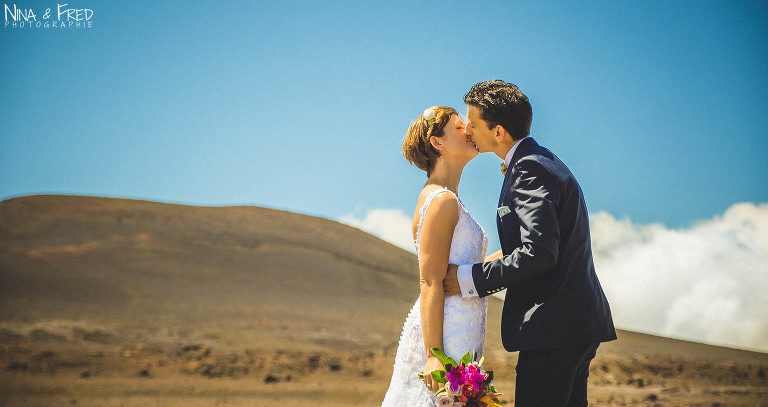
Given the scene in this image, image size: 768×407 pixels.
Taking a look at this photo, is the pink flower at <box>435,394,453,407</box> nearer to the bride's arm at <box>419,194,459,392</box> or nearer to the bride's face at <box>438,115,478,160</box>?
the bride's arm at <box>419,194,459,392</box>

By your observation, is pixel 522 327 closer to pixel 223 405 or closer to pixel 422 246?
pixel 422 246

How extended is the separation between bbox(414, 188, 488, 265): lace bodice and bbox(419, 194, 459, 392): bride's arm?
7 cm

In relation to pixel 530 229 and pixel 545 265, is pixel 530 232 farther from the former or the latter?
pixel 545 265

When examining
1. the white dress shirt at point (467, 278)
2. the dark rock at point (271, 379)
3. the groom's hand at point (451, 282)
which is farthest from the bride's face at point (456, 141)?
the dark rock at point (271, 379)

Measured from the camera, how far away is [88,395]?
1121 cm

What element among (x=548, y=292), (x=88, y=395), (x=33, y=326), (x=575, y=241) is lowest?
(x=88, y=395)

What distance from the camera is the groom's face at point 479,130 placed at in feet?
10.5

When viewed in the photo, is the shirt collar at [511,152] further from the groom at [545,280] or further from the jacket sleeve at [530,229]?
the jacket sleeve at [530,229]

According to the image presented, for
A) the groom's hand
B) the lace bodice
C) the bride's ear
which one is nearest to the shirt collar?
the lace bodice

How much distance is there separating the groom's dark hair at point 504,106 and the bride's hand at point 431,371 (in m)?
1.12

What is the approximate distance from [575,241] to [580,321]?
0.35 meters

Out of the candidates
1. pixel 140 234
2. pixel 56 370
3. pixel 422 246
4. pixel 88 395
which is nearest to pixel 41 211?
pixel 140 234

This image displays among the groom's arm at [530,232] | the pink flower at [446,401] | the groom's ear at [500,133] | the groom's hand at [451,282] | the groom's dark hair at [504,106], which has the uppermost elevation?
the groom's dark hair at [504,106]

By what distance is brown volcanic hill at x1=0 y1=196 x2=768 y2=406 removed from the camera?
39.4 ft
